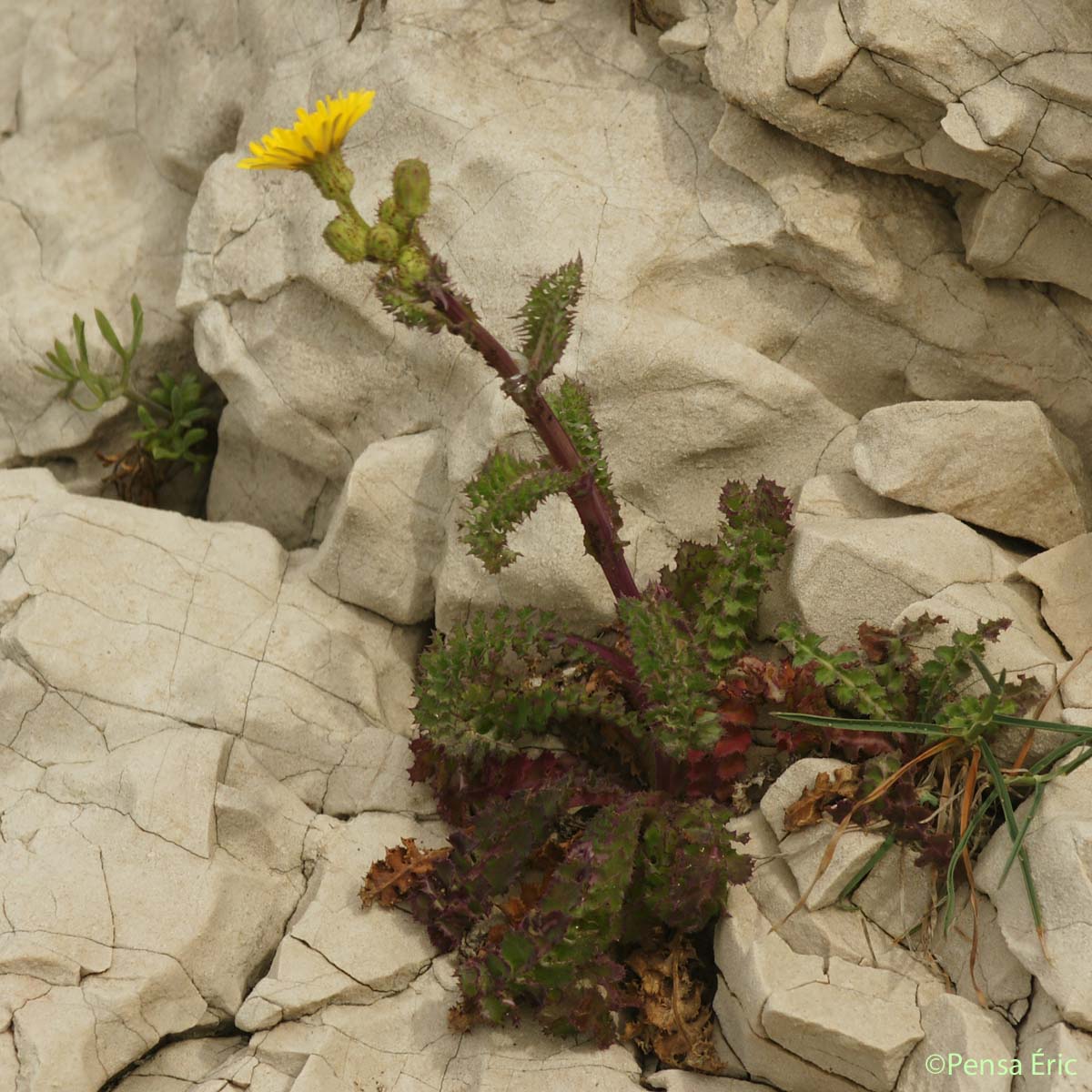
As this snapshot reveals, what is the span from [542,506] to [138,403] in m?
2.19

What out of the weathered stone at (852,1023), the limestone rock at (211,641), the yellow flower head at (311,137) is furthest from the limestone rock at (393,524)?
the weathered stone at (852,1023)

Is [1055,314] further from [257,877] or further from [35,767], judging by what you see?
[35,767]

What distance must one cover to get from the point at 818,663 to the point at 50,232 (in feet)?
13.6

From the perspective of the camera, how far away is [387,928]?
12.9 ft

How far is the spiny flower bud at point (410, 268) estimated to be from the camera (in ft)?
10.9

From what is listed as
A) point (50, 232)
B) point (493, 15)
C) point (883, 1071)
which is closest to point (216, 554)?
point (50, 232)

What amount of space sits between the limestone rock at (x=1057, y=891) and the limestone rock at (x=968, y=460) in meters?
1.04

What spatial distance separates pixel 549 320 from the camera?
11.7ft

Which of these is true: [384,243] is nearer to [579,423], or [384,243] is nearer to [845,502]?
[579,423]

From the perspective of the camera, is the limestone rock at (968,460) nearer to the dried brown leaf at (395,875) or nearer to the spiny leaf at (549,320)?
the spiny leaf at (549,320)

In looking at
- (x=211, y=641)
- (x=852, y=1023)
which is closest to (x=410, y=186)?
(x=211, y=641)

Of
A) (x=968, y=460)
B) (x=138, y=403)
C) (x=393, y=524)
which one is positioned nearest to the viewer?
(x=968, y=460)

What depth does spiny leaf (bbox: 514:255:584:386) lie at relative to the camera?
140 inches

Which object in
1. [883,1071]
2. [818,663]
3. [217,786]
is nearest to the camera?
[883,1071]
